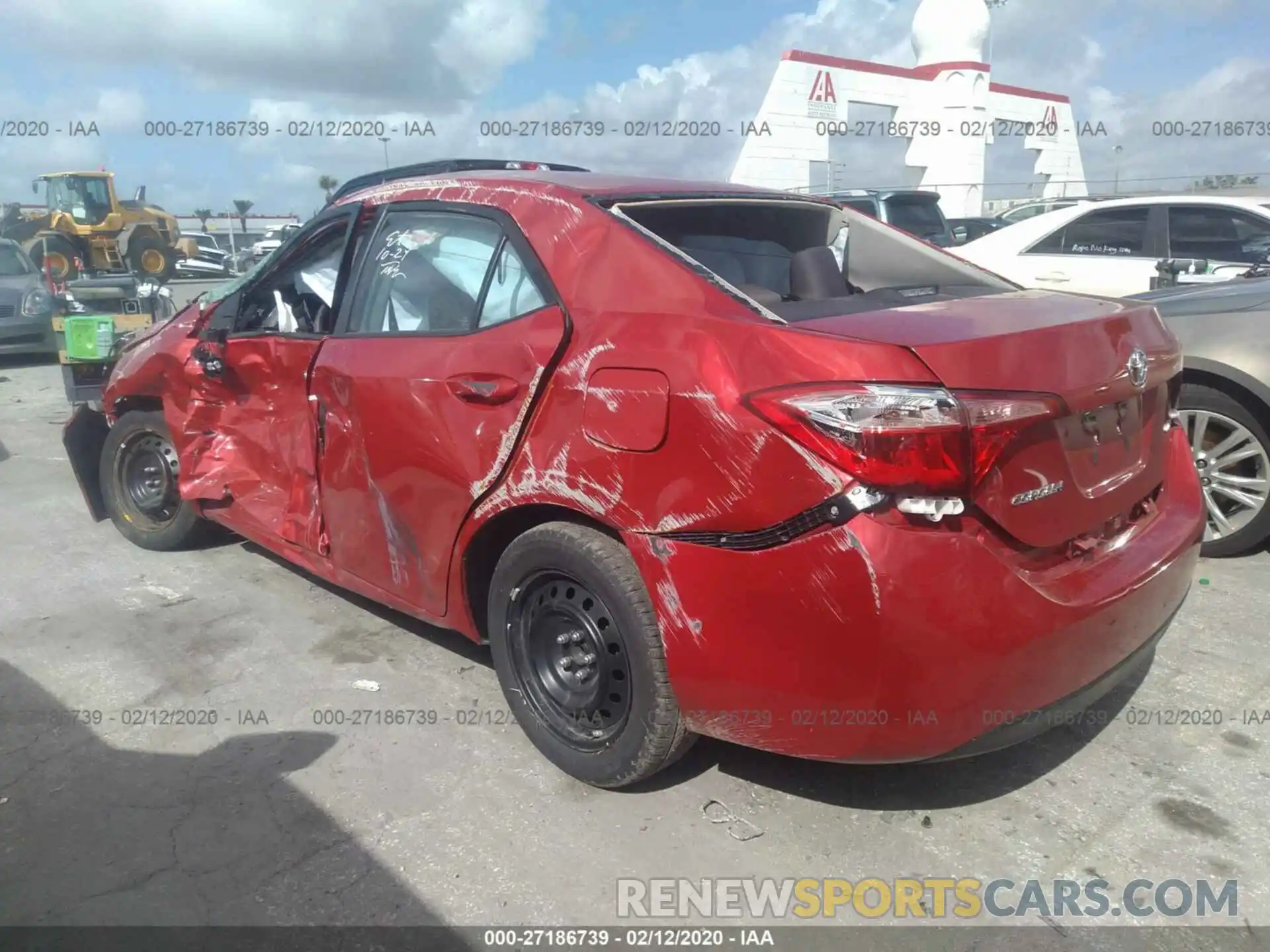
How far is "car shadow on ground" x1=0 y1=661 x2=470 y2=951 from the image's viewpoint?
2363mm

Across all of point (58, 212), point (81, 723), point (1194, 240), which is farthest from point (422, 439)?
point (58, 212)

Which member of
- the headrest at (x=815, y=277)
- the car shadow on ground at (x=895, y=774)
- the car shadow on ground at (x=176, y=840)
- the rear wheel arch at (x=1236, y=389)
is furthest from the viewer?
the rear wheel arch at (x=1236, y=389)

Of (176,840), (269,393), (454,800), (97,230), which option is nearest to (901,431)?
(454,800)

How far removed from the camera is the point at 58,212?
80.1 feet

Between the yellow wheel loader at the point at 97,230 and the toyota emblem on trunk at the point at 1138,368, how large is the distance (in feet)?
84.2

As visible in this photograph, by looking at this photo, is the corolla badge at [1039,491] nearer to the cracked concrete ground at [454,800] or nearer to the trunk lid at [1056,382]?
the trunk lid at [1056,382]

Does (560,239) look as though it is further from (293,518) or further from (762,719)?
(293,518)

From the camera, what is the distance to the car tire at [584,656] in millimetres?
2504

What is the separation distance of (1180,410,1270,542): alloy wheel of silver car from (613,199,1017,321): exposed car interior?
1.52 metres

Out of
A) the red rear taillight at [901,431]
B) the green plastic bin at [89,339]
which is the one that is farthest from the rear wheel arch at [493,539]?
the green plastic bin at [89,339]

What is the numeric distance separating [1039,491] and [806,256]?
123 centimetres

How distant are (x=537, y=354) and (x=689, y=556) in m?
0.74

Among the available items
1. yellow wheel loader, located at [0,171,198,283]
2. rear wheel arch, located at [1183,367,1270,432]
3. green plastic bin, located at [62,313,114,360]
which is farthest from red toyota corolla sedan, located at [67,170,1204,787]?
yellow wheel loader, located at [0,171,198,283]

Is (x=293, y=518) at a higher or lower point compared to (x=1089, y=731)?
higher
